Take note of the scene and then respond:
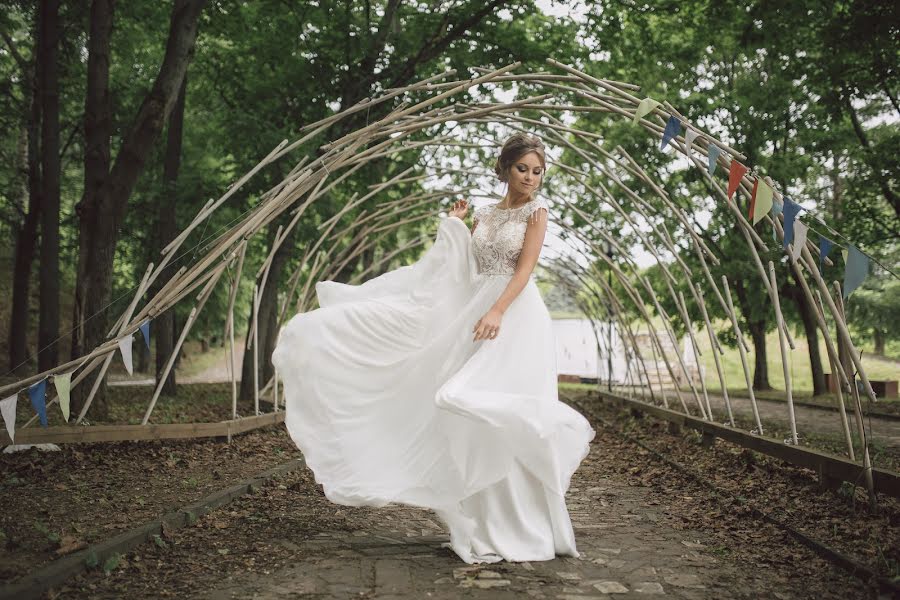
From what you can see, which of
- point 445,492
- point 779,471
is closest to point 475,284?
point 445,492

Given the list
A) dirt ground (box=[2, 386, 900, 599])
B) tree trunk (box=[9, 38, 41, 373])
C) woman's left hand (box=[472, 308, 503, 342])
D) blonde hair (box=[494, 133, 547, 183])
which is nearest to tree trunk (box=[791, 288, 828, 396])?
dirt ground (box=[2, 386, 900, 599])

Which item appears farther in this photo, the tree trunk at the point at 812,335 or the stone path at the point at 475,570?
the tree trunk at the point at 812,335

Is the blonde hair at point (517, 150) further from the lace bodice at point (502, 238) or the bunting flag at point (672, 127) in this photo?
the bunting flag at point (672, 127)

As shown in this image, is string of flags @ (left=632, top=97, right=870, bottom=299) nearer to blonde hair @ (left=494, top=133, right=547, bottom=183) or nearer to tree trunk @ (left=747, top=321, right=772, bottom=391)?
blonde hair @ (left=494, top=133, right=547, bottom=183)

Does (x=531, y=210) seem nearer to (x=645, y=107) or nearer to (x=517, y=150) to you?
(x=517, y=150)

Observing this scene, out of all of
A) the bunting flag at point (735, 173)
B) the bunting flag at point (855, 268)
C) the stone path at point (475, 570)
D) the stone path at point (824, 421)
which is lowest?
the stone path at point (824, 421)

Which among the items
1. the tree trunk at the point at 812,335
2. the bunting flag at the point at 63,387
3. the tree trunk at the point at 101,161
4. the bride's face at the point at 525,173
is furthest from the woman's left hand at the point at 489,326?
the tree trunk at the point at 812,335

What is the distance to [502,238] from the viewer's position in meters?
4.59

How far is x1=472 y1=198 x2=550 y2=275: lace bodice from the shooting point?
4.56 metres

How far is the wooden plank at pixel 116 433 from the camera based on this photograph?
6887mm

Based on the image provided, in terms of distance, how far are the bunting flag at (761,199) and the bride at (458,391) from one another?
144cm

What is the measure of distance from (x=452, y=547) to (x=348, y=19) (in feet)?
34.6

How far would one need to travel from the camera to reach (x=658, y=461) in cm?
831

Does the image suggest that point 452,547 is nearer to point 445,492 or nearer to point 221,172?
point 445,492
